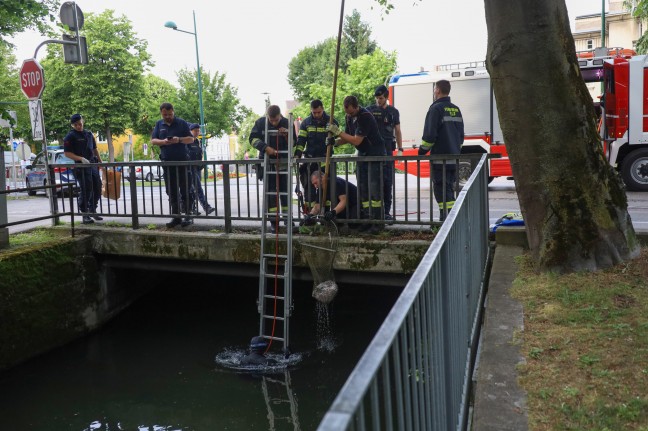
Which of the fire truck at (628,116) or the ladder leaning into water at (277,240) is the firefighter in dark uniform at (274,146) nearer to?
the ladder leaning into water at (277,240)

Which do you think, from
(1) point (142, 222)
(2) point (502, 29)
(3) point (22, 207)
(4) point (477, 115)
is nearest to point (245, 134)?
(3) point (22, 207)

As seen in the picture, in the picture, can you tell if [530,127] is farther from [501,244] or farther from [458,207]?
[458,207]

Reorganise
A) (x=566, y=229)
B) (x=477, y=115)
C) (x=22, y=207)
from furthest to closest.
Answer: (x=22, y=207) → (x=477, y=115) → (x=566, y=229)

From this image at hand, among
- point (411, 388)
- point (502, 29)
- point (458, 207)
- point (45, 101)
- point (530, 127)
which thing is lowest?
point (411, 388)

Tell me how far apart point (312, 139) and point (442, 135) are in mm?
1743

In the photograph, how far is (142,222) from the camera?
1014 centimetres

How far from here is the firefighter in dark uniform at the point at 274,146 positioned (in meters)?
7.92

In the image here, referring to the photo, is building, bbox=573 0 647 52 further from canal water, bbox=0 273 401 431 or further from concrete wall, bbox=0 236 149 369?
concrete wall, bbox=0 236 149 369

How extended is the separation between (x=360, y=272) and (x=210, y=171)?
286 centimetres

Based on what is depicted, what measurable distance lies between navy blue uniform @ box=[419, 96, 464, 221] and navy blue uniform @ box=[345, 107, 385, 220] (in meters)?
0.62

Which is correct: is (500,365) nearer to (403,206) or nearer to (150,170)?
(150,170)

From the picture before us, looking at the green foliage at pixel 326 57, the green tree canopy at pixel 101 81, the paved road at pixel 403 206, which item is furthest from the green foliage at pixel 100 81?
the paved road at pixel 403 206

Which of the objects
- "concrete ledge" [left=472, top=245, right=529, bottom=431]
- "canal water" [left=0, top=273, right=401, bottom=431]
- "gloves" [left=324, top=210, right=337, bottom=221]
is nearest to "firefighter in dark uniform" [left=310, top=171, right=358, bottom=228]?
"gloves" [left=324, top=210, right=337, bottom=221]

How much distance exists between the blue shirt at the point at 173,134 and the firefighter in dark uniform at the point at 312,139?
93.0 inches
